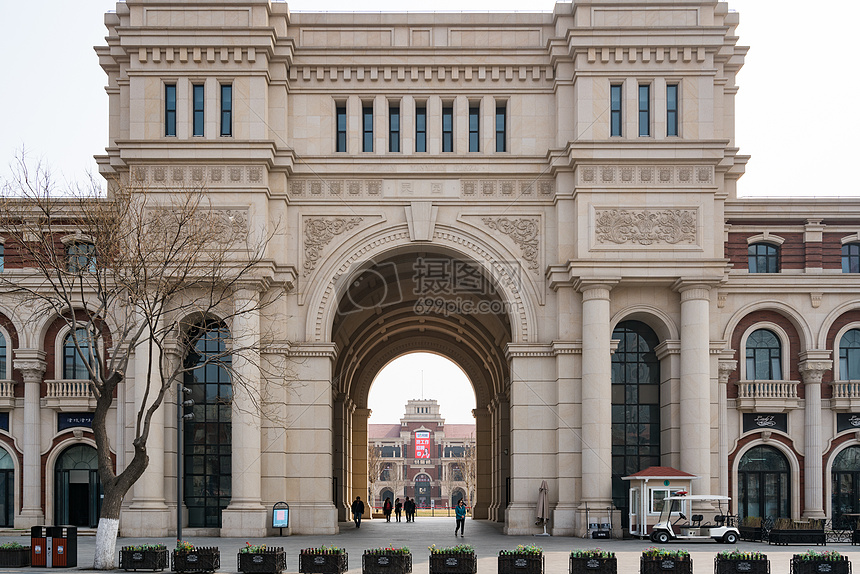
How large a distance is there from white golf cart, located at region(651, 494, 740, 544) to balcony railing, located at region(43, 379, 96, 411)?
23285mm

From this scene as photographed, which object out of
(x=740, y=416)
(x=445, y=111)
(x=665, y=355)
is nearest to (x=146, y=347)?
(x=445, y=111)

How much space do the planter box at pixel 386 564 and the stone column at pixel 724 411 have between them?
20770mm

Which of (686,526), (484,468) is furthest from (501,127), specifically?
(484,468)

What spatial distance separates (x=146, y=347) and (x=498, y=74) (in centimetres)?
1803

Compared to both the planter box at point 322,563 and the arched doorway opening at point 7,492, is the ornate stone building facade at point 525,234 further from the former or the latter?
the planter box at point 322,563

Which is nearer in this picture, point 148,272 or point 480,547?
point 480,547

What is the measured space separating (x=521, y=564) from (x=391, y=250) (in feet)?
65.8

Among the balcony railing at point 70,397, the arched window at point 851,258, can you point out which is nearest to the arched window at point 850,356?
the arched window at point 851,258

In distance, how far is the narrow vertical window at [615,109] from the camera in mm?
41944

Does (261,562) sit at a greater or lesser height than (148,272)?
lesser

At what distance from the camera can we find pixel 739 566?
24031mm

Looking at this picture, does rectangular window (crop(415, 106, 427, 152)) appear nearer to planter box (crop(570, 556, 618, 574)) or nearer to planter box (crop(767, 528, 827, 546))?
planter box (crop(767, 528, 827, 546))

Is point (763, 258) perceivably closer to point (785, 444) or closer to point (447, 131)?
point (785, 444)

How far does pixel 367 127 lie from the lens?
4347 cm
